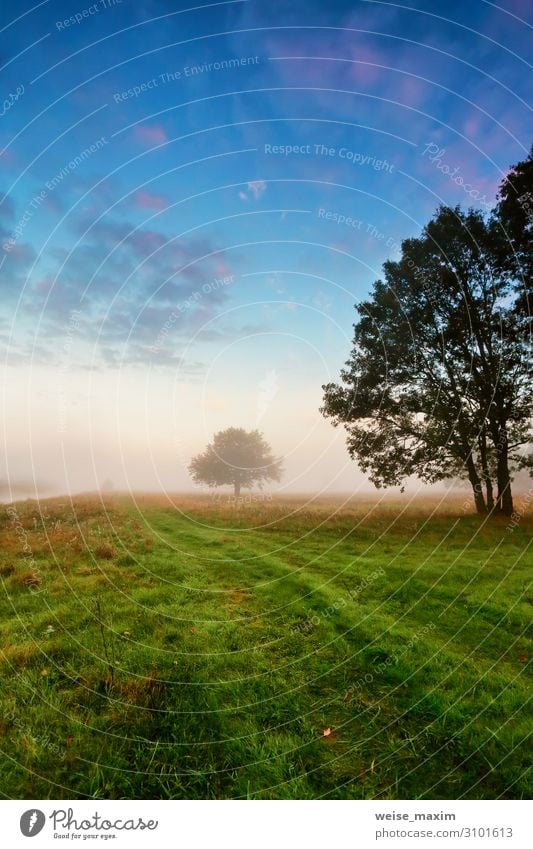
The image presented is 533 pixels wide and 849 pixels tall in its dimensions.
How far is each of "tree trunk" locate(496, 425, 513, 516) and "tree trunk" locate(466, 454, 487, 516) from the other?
78 centimetres

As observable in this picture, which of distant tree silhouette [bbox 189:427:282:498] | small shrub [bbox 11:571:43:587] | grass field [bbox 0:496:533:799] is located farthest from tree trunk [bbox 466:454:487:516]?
distant tree silhouette [bbox 189:427:282:498]

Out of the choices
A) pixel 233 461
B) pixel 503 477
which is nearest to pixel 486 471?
pixel 503 477

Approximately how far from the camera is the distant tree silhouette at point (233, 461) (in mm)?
64500

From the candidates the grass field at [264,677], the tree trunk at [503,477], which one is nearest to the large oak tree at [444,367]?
the tree trunk at [503,477]

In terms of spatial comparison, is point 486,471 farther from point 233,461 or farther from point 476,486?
point 233,461

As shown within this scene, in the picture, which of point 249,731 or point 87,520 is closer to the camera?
point 249,731

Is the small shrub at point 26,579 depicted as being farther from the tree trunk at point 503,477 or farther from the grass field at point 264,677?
the tree trunk at point 503,477

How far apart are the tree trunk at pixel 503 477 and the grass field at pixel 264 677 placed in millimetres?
7292
